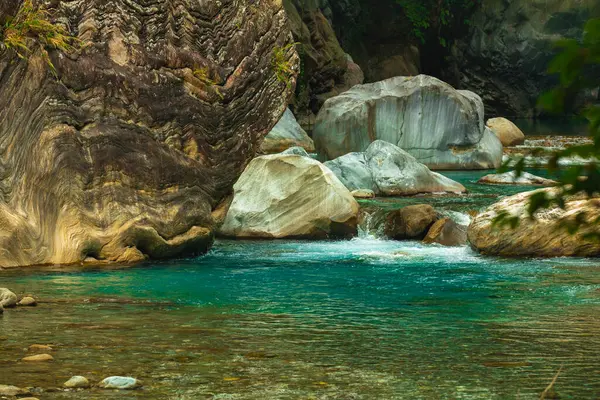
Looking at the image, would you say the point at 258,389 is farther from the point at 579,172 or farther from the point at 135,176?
the point at 135,176

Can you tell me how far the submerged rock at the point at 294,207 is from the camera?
17.4 meters

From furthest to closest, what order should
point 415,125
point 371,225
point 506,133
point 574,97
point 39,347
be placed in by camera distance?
point 506,133 < point 415,125 < point 371,225 < point 39,347 < point 574,97

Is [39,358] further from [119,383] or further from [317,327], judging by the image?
[317,327]

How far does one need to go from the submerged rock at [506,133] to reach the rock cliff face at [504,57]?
17.3 m

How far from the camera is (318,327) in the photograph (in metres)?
9.08

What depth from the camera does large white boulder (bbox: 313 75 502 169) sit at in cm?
2736

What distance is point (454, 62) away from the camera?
53.1 metres

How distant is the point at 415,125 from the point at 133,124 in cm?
1442

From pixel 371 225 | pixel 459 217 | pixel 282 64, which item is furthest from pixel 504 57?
pixel 282 64

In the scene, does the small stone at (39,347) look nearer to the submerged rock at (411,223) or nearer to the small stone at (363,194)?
the submerged rock at (411,223)

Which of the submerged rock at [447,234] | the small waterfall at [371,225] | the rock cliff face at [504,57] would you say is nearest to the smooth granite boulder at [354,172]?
the small waterfall at [371,225]

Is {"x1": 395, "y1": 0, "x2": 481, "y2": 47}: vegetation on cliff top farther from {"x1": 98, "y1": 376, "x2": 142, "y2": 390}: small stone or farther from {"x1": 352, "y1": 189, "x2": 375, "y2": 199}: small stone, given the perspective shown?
{"x1": 98, "y1": 376, "x2": 142, "y2": 390}: small stone

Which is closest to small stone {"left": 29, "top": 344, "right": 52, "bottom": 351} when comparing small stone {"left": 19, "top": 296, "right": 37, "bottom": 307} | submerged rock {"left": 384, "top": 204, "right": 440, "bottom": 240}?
small stone {"left": 19, "top": 296, "right": 37, "bottom": 307}

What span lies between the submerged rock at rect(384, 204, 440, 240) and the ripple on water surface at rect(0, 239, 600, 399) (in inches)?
94.4
